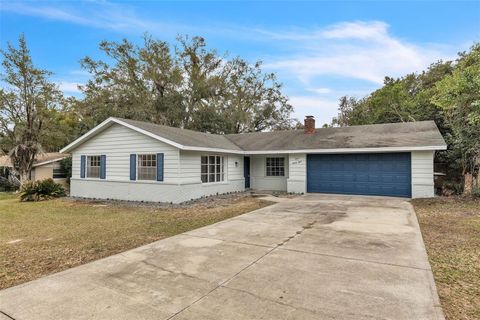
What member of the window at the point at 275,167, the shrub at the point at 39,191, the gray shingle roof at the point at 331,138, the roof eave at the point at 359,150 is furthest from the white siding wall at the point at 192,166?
the shrub at the point at 39,191

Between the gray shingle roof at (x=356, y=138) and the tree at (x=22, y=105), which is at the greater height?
the tree at (x=22, y=105)

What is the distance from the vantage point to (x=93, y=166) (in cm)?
1397

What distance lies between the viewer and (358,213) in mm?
8781

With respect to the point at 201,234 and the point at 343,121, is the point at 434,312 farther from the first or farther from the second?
the point at 343,121

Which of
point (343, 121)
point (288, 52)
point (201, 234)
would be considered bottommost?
point (201, 234)

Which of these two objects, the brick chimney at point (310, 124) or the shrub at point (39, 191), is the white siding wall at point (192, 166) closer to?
the brick chimney at point (310, 124)

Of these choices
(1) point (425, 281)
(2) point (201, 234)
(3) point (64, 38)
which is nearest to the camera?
(1) point (425, 281)

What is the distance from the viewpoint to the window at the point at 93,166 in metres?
13.8

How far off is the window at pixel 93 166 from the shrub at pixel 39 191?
1.86 m

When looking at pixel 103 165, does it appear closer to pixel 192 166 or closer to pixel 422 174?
pixel 192 166

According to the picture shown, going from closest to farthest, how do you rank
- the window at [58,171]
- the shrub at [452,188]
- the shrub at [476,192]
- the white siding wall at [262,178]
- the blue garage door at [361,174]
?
1. the shrub at [476,192]
2. the blue garage door at [361,174]
3. the shrub at [452,188]
4. the white siding wall at [262,178]
5. the window at [58,171]

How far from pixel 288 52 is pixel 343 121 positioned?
59.8 feet

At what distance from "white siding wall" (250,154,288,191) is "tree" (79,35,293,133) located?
37.4ft

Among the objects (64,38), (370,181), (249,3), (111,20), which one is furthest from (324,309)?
(64,38)
